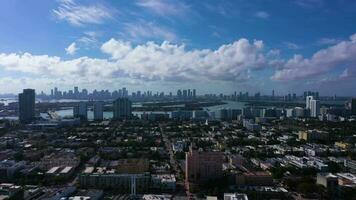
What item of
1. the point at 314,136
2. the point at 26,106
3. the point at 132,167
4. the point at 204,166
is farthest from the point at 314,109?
the point at 132,167

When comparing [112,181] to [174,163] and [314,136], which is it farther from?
[314,136]

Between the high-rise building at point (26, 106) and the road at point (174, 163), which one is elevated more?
the high-rise building at point (26, 106)

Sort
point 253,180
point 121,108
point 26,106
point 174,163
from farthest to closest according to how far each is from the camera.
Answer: point 121,108
point 26,106
point 174,163
point 253,180

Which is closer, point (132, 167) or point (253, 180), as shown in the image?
point (253, 180)

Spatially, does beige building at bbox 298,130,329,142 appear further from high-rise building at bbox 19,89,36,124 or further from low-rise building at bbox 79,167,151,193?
high-rise building at bbox 19,89,36,124

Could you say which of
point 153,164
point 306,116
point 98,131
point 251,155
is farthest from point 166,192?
point 306,116

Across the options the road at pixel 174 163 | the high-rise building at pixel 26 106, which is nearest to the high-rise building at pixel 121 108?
the high-rise building at pixel 26 106

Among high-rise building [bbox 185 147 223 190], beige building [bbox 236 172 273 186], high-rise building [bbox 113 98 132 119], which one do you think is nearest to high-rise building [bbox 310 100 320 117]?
high-rise building [bbox 113 98 132 119]

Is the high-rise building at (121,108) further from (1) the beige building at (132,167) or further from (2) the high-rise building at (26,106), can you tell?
(1) the beige building at (132,167)

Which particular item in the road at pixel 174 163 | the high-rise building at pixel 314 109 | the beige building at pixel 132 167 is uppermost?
the high-rise building at pixel 314 109
